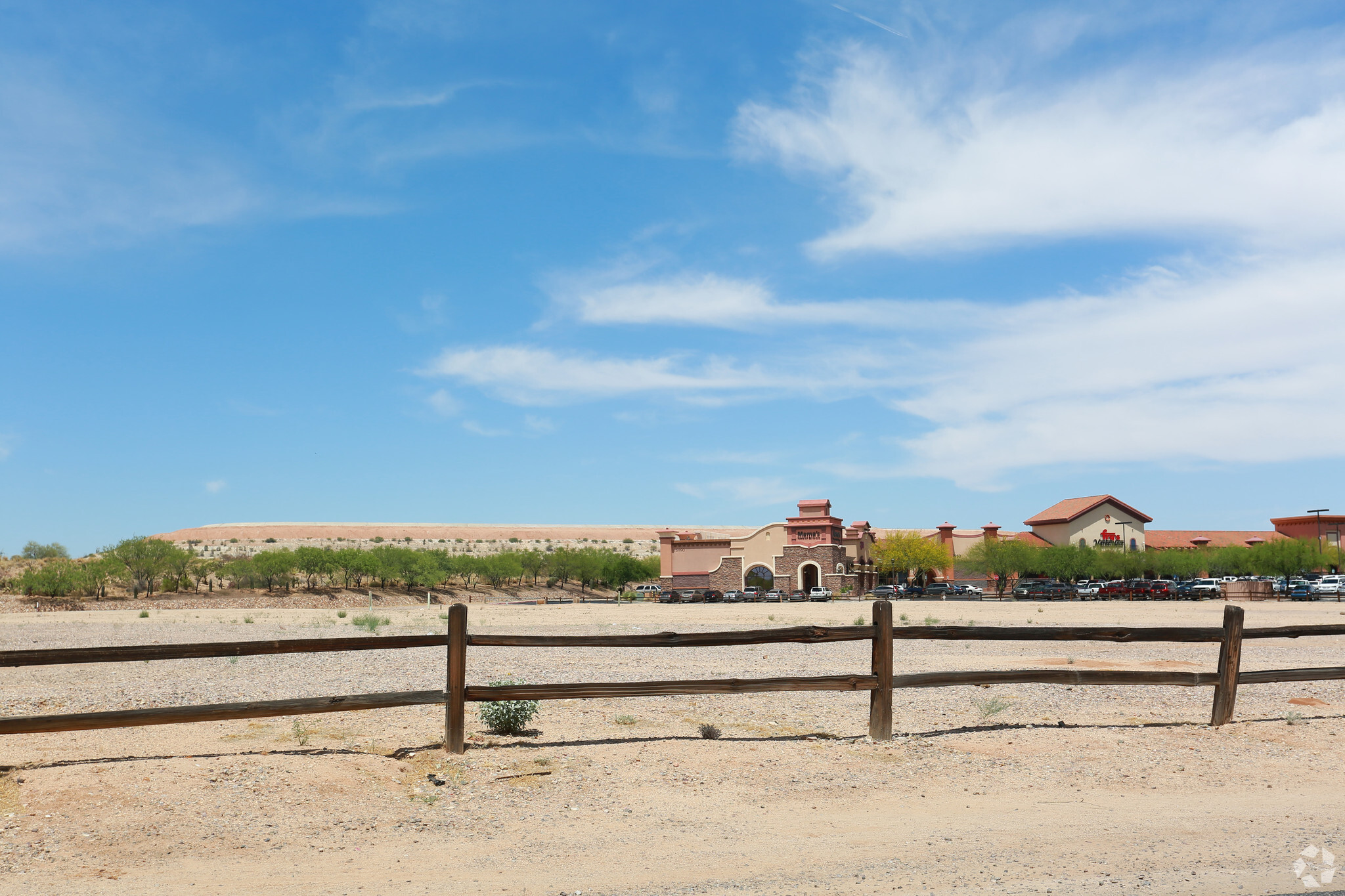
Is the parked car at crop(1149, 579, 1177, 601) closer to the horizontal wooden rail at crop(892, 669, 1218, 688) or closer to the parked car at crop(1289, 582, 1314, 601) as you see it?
the parked car at crop(1289, 582, 1314, 601)

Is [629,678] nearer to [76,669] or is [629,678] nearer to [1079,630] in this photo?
[1079,630]

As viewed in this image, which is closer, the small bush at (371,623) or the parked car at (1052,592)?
the small bush at (371,623)

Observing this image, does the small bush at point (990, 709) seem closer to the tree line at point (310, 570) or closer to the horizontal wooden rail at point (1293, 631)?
the horizontal wooden rail at point (1293, 631)

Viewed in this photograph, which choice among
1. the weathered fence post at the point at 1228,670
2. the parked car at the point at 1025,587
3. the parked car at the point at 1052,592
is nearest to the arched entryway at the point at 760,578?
the parked car at the point at 1025,587

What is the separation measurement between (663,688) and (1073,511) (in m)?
103

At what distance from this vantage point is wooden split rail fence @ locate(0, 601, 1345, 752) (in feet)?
27.6

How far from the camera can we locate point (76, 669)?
1853cm

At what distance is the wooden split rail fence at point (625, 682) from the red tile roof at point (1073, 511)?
97055 mm

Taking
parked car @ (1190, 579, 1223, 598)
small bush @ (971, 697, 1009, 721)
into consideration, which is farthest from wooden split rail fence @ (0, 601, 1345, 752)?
parked car @ (1190, 579, 1223, 598)

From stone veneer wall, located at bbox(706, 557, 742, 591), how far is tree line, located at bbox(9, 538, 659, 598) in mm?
16325

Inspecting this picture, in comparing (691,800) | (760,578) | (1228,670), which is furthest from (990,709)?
(760,578)

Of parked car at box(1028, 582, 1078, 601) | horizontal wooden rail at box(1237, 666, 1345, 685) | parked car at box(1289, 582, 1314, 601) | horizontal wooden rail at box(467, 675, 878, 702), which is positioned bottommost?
parked car at box(1028, 582, 1078, 601)

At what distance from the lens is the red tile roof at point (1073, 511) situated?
102 m

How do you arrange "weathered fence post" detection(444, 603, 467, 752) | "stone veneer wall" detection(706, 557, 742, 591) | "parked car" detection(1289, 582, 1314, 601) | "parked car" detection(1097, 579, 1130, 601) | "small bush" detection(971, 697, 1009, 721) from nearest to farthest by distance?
"weathered fence post" detection(444, 603, 467, 752), "small bush" detection(971, 697, 1009, 721), "parked car" detection(1289, 582, 1314, 601), "parked car" detection(1097, 579, 1130, 601), "stone veneer wall" detection(706, 557, 742, 591)
